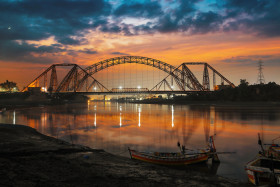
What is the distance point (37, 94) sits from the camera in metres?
110

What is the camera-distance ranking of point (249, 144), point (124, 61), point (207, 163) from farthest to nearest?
point (124, 61) → point (249, 144) → point (207, 163)

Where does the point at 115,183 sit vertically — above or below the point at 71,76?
below

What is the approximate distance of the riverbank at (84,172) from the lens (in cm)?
979

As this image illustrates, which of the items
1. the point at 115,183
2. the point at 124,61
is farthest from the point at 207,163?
the point at 124,61

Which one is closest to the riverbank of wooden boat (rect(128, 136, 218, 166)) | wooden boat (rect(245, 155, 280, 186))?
wooden boat (rect(128, 136, 218, 166))

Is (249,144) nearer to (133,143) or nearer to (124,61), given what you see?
(133,143)

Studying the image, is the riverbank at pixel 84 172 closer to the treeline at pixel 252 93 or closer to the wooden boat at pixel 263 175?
the wooden boat at pixel 263 175

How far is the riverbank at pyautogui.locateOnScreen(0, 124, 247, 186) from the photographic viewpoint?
32.1 feet

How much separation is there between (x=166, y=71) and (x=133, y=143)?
119111mm

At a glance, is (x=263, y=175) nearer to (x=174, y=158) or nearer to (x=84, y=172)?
(x=174, y=158)

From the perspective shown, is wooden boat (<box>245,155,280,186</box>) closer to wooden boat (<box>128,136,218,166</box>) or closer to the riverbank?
the riverbank

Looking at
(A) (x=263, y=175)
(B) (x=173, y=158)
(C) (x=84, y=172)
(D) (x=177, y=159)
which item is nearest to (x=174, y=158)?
(B) (x=173, y=158)

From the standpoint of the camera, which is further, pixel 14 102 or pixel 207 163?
pixel 14 102

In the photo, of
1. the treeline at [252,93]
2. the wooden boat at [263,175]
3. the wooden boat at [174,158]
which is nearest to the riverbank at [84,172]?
the wooden boat at [174,158]
